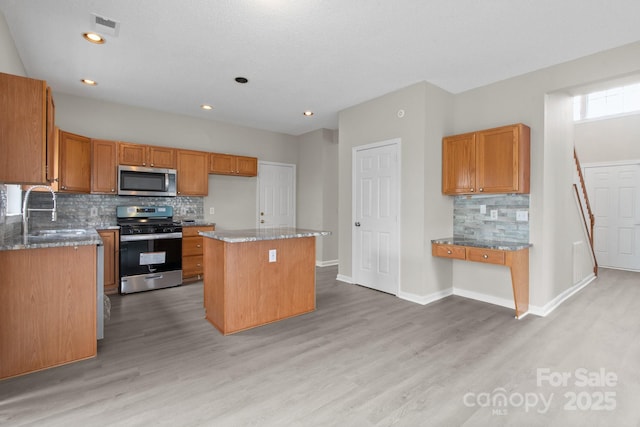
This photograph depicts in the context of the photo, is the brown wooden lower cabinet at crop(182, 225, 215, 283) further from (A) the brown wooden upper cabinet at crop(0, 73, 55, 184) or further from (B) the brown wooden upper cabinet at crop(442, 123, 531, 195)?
(B) the brown wooden upper cabinet at crop(442, 123, 531, 195)

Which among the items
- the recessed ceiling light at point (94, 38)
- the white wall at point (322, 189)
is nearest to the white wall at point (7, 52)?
the recessed ceiling light at point (94, 38)

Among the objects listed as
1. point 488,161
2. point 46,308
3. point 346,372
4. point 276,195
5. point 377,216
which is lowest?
point 346,372

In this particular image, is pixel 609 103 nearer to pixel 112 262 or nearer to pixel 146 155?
pixel 146 155

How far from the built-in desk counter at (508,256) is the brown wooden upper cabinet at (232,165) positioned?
3.70 metres

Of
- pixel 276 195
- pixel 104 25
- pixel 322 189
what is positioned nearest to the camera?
pixel 104 25

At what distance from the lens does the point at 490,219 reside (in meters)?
3.94

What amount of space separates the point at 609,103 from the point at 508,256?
5.50 meters

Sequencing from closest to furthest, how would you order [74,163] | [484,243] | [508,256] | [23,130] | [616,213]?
[23,130]
[508,256]
[484,243]
[74,163]
[616,213]

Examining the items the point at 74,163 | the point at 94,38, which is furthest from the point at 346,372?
the point at 74,163

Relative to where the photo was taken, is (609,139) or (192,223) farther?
(609,139)

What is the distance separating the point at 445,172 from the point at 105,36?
3.98 metres

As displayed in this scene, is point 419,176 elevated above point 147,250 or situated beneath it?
elevated above

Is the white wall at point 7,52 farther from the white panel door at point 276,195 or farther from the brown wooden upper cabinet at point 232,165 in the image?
the white panel door at point 276,195

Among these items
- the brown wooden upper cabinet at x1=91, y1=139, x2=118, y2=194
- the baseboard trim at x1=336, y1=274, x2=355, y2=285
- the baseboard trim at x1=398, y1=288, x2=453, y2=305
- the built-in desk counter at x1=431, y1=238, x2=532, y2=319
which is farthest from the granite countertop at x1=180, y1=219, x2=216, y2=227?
the built-in desk counter at x1=431, y1=238, x2=532, y2=319
